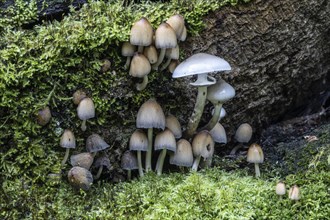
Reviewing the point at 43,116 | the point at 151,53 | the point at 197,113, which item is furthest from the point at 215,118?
the point at 43,116

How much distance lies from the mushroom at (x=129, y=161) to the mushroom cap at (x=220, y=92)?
2.12 ft

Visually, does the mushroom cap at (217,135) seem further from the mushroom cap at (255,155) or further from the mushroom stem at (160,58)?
the mushroom stem at (160,58)

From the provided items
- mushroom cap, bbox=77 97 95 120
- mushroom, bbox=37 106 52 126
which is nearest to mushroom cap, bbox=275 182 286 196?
mushroom cap, bbox=77 97 95 120

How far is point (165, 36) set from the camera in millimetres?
3014

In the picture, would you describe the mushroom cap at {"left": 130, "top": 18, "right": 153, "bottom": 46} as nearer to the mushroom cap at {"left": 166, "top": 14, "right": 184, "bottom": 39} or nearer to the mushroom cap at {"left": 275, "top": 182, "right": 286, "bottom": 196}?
the mushroom cap at {"left": 166, "top": 14, "right": 184, "bottom": 39}

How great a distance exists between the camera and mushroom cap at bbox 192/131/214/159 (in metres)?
3.22

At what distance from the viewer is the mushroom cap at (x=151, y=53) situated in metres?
3.13

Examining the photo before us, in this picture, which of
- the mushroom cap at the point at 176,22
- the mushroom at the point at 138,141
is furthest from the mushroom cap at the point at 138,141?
the mushroom cap at the point at 176,22

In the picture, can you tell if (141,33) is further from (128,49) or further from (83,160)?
(83,160)

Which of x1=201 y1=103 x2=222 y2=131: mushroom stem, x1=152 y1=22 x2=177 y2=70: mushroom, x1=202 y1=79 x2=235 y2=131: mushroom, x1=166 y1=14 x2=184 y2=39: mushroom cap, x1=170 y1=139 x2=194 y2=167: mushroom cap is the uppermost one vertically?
x1=166 y1=14 x2=184 y2=39: mushroom cap

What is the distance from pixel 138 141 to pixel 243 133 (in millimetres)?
978

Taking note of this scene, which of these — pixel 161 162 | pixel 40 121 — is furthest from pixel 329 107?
pixel 40 121

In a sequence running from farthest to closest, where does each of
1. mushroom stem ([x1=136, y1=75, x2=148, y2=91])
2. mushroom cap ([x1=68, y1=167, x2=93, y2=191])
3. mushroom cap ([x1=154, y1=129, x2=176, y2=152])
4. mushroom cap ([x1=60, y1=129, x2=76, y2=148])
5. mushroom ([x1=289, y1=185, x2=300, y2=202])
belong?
mushroom stem ([x1=136, y1=75, x2=148, y2=91]) < mushroom cap ([x1=154, y1=129, x2=176, y2=152]) < mushroom cap ([x1=60, y1=129, x2=76, y2=148]) < mushroom cap ([x1=68, y1=167, x2=93, y2=191]) < mushroom ([x1=289, y1=185, x2=300, y2=202])

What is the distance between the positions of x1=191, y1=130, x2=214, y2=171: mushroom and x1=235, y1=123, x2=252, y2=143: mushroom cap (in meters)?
0.55
